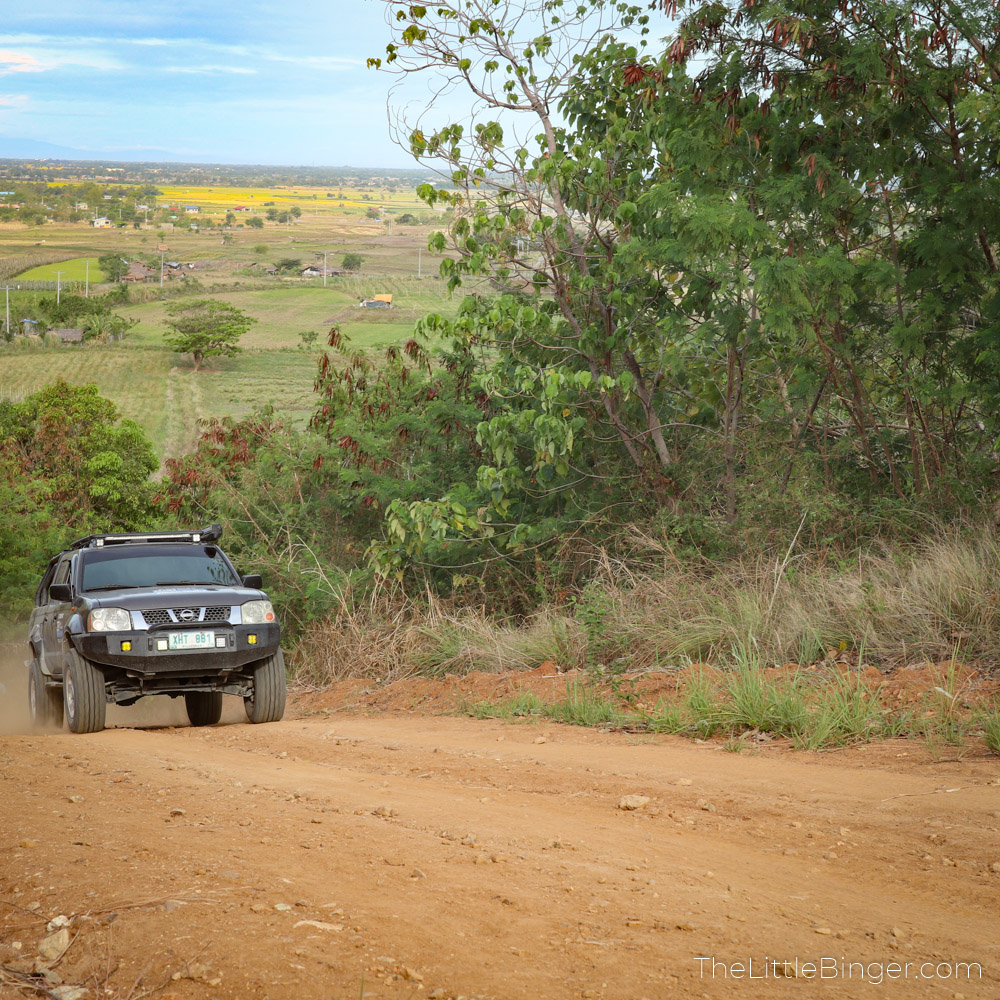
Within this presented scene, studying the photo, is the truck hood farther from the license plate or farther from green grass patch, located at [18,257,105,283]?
green grass patch, located at [18,257,105,283]

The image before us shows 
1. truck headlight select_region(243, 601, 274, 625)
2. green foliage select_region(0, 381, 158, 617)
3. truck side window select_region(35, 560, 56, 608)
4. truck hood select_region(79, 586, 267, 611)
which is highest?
truck hood select_region(79, 586, 267, 611)

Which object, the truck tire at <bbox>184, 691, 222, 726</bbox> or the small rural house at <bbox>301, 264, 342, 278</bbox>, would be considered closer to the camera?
the truck tire at <bbox>184, 691, 222, 726</bbox>

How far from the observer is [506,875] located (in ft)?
12.3

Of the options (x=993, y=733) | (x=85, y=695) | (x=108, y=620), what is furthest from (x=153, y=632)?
(x=993, y=733)

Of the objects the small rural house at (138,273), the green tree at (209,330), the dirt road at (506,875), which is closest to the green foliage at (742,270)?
the dirt road at (506,875)

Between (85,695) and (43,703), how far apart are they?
2035mm

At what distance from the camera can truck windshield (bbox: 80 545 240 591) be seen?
905 cm

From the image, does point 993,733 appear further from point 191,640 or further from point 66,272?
point 66,272

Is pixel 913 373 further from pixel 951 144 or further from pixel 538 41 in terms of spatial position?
pixel 538 41

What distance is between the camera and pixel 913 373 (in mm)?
10031

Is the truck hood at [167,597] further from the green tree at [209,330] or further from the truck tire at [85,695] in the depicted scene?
the green tree at [209,330]

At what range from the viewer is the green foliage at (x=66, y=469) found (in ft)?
73.1

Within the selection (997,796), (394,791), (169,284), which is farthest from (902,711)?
(169,284)

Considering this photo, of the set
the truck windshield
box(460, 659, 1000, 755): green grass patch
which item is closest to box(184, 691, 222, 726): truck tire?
the truck windshield
